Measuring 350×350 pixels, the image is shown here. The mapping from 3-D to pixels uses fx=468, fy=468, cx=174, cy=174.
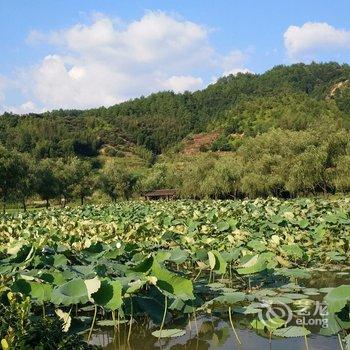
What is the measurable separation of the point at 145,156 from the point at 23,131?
101 ft

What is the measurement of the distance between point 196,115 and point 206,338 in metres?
138

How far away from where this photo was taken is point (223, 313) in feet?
19.4

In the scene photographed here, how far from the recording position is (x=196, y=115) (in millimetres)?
142000

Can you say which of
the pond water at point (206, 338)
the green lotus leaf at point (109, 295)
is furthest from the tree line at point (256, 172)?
the green lotus leaf at point (109, 295)

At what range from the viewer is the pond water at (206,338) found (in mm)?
4777

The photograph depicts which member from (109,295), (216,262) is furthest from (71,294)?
(216,262)

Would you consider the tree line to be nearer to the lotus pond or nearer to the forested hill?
the lotus pond

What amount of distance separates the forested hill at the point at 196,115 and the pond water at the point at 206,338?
3122 inches

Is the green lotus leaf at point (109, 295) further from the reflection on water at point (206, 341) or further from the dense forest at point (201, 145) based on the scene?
the dense forest at point (201, 145)

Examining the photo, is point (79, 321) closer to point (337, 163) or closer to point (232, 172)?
point (337, 163)

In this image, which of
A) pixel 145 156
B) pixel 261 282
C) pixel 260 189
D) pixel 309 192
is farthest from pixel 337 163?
pixel 145 156

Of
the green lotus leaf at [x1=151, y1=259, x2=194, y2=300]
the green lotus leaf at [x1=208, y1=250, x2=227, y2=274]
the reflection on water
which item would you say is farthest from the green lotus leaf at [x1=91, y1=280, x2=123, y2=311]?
the green lotus leaf at [x1=208, y1=250, x2=227, y2=274]

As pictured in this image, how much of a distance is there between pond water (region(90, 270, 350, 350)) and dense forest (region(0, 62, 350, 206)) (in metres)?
32.2

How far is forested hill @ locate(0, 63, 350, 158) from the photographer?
100m
